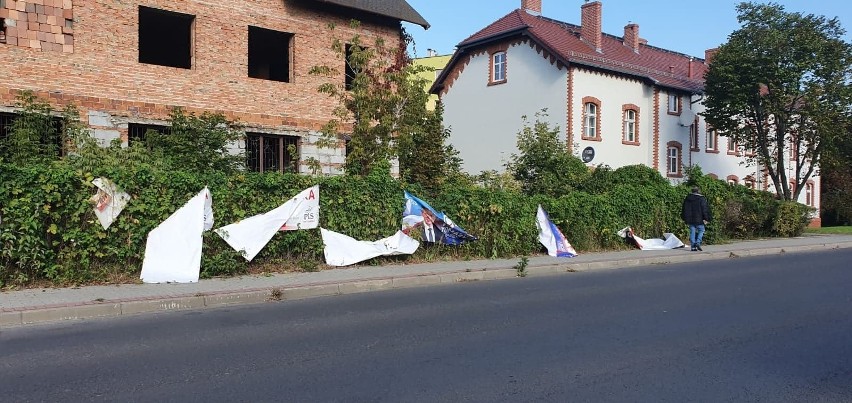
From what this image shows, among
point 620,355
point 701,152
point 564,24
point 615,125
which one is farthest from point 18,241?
point 701,152

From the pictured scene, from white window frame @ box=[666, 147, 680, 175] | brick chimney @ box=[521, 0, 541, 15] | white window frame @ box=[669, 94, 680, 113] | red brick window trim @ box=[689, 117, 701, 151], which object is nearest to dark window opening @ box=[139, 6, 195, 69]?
brick chimney @ box=[521, 0, 541, 15]

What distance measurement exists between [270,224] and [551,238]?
22.3ft

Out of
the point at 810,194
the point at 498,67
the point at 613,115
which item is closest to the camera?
the point at 613,115

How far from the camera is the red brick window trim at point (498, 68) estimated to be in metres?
31.8

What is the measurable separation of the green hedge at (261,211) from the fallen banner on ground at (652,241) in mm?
223

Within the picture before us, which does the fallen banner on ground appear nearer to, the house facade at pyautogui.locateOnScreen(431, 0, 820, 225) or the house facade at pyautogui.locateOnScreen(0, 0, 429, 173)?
the house facade at pyautogui.locateOnScreen(0, 0, 429, 173)

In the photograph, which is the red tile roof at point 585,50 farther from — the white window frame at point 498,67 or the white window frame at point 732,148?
the white window frame at point 732,148

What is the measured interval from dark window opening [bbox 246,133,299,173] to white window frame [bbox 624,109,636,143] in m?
19.5

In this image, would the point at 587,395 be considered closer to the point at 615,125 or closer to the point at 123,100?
the point at 123,100

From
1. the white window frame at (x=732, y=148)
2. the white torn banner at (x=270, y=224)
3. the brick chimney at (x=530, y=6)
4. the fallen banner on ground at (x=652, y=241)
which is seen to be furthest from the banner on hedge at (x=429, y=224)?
the white window frame at (x=732, y=148)

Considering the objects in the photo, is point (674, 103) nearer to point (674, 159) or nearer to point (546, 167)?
point (674, 159)

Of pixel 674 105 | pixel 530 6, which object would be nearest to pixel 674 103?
pixel 674 105

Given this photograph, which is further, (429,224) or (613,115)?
(613,115)

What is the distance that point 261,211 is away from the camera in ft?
37.1
